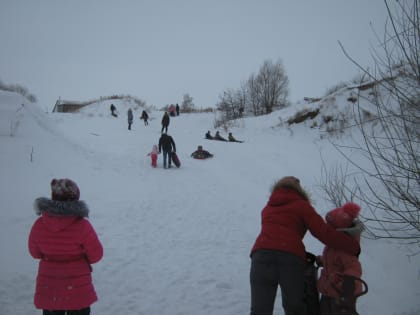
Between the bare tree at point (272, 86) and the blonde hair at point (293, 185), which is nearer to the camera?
the blonde hair at point (293, 185)

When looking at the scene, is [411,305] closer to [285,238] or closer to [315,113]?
[285,238]

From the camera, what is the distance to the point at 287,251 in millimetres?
2561

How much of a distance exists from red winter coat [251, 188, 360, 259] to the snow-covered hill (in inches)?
62.2

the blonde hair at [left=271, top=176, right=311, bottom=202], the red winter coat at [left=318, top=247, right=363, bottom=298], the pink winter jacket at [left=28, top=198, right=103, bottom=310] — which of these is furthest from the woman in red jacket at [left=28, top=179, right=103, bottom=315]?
the red winter coat at [left=318, top=247, right=363, bottom=298]

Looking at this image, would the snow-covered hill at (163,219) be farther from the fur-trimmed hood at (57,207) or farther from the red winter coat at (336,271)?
the fur-trimmed hood at (57,207)

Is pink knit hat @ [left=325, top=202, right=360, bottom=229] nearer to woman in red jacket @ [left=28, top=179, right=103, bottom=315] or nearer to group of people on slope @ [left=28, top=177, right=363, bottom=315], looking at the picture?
group of people on slope @ [left=28, top=177, right=363, bottom=315]

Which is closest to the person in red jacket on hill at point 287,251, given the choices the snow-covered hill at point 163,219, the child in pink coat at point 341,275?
the child in pink coat at point 341,275

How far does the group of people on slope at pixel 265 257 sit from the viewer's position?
8.01ft

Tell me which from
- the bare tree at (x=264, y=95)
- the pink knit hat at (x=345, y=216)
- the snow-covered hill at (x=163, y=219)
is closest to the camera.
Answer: the pink knit hat at (x=345, y=216)

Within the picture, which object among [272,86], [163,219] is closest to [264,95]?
[272,86]

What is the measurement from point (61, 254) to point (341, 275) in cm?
256

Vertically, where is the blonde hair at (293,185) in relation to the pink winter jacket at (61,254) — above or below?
above

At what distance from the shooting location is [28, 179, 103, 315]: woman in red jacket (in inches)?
95.3

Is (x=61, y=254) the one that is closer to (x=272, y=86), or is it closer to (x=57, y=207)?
(x=57, y=207)
